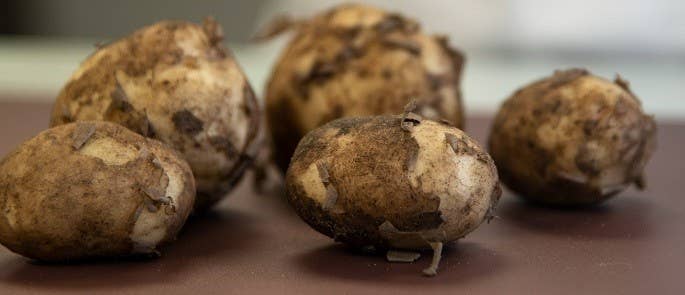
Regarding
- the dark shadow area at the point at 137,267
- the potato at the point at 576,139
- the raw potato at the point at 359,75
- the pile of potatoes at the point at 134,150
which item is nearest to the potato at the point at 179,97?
the pile of potatoes at the point at 134,150

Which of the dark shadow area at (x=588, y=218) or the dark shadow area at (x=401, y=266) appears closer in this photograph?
the dark shadow area at (x=401, y=266)

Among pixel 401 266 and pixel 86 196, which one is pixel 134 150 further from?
pixel 401 266

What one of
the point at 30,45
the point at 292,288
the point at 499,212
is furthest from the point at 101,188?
the point at 30,45

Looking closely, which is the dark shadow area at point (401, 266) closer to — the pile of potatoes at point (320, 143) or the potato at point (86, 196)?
the pile of potatoes at point (320, 143)

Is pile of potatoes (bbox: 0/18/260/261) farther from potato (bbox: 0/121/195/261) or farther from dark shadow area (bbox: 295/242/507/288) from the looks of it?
dark shadow area (bbox: 295/242/507/288)

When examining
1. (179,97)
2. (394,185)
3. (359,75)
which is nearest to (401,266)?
(394,185)

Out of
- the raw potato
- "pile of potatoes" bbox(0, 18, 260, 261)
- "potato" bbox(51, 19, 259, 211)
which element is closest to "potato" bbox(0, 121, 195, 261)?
"pile of potatoes" bbox(0, 18, 260, 261)

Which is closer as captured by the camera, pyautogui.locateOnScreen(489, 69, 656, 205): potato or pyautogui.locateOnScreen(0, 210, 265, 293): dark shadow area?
pyautogui.locateOnScreen(0, 210, 265, 293): dark shadow area
